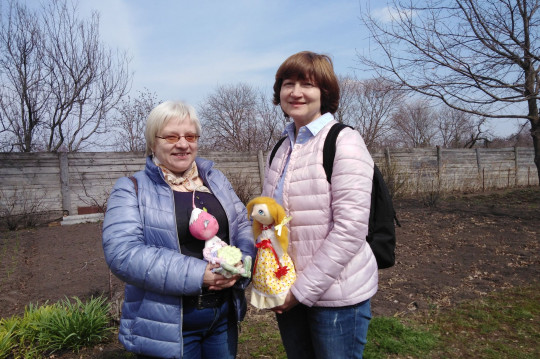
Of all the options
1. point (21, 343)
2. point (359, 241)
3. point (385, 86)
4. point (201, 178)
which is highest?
point (385, 86)

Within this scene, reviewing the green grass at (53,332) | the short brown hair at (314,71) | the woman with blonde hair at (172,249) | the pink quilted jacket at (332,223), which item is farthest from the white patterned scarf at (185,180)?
the green grass at (53,332)

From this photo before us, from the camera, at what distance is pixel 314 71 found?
5.73 ft

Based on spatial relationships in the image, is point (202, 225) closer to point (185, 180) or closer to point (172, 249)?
point (172, 249)

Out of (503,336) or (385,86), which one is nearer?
(503,336)

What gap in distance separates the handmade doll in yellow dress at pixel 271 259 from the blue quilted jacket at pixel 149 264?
0.27 meters

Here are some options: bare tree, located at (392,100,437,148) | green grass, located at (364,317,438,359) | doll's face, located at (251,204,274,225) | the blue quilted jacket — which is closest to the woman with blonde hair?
the blue quilted jacket

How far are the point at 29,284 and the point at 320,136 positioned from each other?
4.78m

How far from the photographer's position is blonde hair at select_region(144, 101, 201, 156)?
182 cm

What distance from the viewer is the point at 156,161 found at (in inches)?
74.3

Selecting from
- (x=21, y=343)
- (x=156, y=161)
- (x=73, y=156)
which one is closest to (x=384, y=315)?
(x=156, y=161)

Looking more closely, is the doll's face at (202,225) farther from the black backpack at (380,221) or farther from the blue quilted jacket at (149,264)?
the black backpack at (380,221)

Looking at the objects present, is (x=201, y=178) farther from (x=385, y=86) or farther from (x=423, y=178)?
(x=423, y=178)

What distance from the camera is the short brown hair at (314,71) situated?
1.75 metres

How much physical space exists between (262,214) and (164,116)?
2.21 feet
